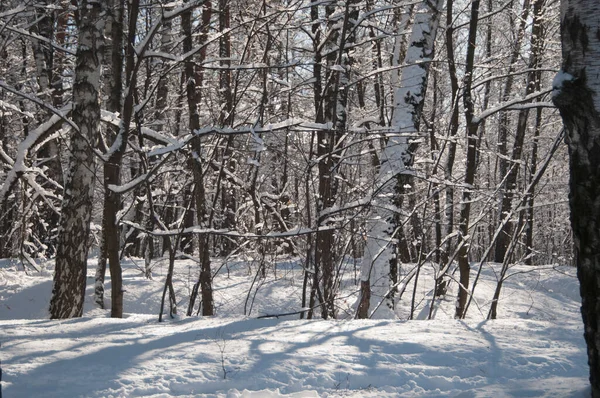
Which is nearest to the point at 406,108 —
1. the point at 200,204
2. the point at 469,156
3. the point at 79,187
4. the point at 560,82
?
the point at 469,156

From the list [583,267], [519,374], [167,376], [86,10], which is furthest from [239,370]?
[86,10]

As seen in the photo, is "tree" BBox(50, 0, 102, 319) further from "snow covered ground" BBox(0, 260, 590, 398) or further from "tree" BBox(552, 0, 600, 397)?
"tree" BBox(552, 0, 600, 397)

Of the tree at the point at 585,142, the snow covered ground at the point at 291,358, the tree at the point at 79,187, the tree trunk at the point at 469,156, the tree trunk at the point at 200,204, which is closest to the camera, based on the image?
the tree at the point at 585,142

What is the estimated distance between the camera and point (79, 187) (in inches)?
207

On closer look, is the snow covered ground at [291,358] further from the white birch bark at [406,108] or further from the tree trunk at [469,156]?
the tree trunk at [469,156]

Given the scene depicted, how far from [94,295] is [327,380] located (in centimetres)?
644

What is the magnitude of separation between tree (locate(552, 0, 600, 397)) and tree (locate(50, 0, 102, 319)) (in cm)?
427

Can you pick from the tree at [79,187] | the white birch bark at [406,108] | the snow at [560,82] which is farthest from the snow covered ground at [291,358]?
the white birch bark at [406,108]

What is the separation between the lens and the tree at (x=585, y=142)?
7.23ft

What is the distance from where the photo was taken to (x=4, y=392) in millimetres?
2404

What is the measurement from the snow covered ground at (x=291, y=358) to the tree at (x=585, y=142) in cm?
48

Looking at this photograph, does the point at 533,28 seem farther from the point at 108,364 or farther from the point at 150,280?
the point at 108,364

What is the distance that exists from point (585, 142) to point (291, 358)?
184 cm

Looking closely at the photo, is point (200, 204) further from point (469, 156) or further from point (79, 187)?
point (469, 156)
